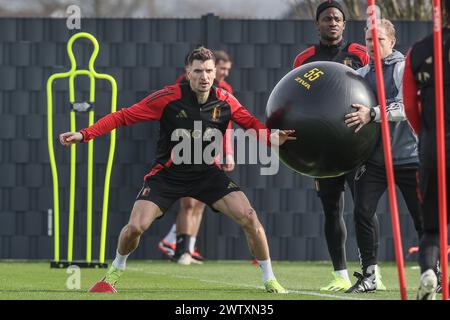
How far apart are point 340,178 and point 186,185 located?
1.42m

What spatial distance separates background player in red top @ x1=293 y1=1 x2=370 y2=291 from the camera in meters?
10.6

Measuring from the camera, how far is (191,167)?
9906mm

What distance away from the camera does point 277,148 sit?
9.45 m

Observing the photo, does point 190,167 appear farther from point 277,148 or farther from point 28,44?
point 28,44

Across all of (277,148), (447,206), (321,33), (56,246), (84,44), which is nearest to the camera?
(447,206)

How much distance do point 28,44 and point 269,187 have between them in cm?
342

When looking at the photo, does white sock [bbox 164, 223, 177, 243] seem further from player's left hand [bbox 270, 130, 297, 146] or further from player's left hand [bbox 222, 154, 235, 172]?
player's left hand [bbox 270, 130, 297, 146]

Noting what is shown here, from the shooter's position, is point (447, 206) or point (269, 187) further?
point (269, 187)

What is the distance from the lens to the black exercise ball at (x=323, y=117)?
9.14 metres

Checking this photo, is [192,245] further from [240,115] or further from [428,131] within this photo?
[428,131]

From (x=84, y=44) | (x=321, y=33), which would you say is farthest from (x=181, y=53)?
(x=321, y=33)

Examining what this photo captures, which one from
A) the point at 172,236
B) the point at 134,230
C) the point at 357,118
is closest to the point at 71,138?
the point at 134,230

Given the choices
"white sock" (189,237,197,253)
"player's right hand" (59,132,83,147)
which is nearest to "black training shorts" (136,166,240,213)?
"player's right hand" (59,132,83,147)

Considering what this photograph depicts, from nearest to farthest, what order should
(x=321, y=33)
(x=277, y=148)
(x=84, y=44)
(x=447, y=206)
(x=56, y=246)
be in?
(x=447, y=206) → (x=277, y=148) → (x=321, y=33) → (x=56, y=246) → (x=84, y=44)
